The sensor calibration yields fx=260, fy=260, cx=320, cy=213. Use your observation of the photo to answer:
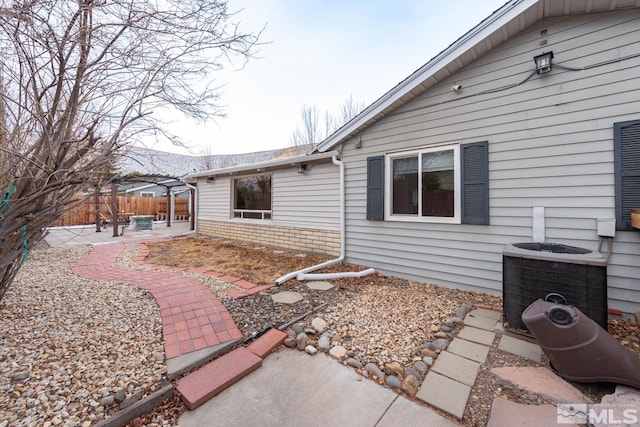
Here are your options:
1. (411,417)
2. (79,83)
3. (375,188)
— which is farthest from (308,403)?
(375,188)

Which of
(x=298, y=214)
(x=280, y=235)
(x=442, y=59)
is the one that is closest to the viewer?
(x=442, y=59)

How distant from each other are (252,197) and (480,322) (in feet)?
22.6

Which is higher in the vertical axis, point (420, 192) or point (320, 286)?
point (420, 192)

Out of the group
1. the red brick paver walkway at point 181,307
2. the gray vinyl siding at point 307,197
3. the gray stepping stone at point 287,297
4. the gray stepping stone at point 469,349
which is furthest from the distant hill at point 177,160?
the gray stepping stone at point 469,349

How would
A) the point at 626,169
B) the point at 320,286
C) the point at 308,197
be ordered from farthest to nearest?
the point at 308,197
the point at 320,286
the point at 626,169

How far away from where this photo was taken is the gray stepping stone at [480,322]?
9.71ft

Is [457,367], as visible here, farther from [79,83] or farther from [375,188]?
[79,83]

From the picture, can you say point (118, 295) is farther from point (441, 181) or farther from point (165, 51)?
point (441, 181)

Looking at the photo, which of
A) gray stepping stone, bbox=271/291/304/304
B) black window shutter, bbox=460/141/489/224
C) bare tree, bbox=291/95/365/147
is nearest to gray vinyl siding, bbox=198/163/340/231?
gray stepping stone, bbox=271/291/304/304

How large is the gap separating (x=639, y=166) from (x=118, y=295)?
660 cm

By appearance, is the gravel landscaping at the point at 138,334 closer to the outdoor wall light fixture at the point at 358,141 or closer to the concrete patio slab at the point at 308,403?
the concrete patio slab at the point at 308,403

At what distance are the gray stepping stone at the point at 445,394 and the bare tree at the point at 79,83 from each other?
3473 millimetres

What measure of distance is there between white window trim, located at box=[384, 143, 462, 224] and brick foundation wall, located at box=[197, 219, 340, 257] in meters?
1.46

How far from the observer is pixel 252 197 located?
8.33 m
